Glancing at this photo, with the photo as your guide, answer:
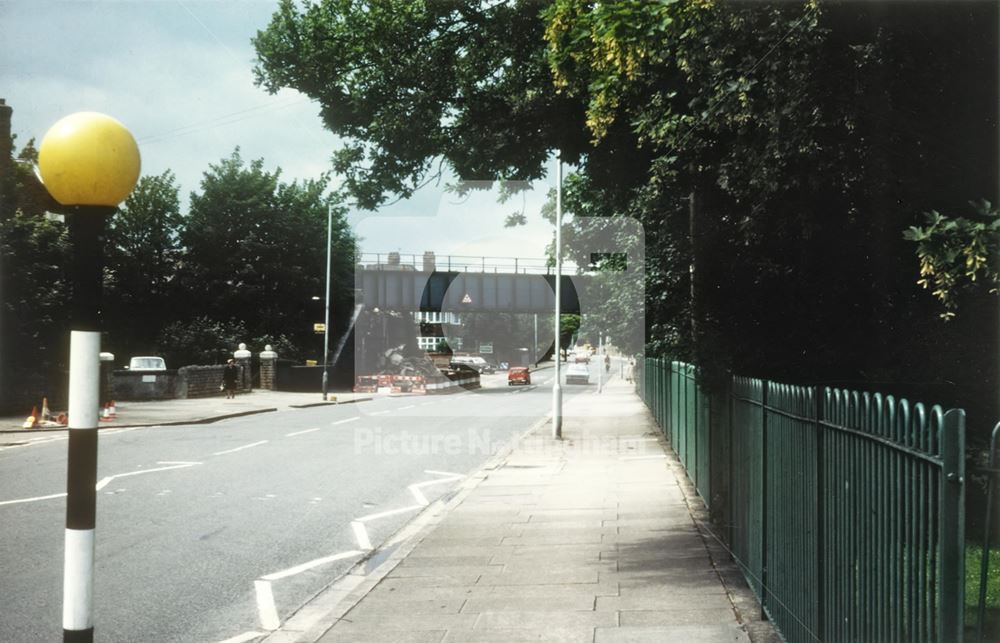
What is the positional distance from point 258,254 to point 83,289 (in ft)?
183

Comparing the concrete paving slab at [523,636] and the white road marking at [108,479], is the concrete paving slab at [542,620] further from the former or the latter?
the white road marking at [108,479]

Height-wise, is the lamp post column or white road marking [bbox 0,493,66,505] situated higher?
the lamp post column

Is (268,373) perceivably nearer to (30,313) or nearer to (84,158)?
(30,313)

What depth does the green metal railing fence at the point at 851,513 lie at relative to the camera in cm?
272

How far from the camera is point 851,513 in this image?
3883 mm

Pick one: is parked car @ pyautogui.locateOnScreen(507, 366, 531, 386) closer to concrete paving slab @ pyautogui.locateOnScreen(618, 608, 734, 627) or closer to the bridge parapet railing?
the bridge parapet railing

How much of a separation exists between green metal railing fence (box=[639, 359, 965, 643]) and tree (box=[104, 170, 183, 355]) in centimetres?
5128

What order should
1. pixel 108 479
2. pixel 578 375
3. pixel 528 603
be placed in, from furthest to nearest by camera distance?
pixel 578 375 → pixel 108 479 → pixel 528 603

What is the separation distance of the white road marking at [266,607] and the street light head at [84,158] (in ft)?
11.9

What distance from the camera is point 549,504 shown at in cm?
1150

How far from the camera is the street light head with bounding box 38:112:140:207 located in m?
3.39

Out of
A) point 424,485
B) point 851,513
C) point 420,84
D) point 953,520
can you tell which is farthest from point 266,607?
point 420,84

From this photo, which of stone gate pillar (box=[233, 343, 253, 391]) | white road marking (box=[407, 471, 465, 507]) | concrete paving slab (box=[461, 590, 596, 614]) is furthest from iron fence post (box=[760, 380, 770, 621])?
stone gate pillar (box=[233, 343, 253, 391])

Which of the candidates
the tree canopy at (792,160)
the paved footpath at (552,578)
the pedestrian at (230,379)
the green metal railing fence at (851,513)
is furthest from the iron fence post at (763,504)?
the pedestrian at (230,379)
